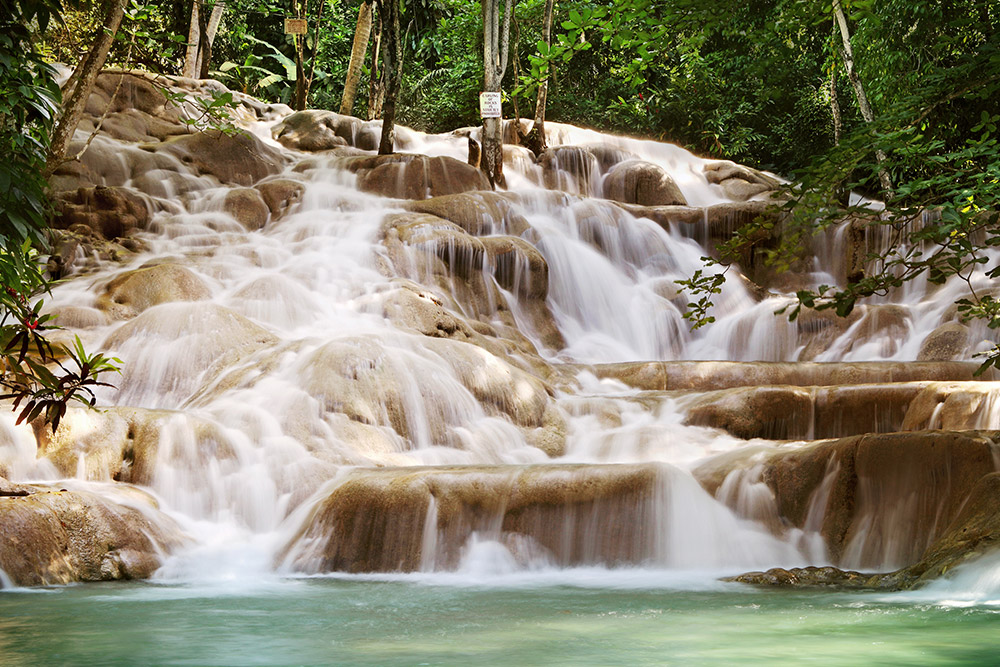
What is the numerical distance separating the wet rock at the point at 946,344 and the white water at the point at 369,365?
12.7 inches

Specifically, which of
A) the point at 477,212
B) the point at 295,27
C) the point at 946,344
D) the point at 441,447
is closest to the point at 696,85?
the point at 295,27

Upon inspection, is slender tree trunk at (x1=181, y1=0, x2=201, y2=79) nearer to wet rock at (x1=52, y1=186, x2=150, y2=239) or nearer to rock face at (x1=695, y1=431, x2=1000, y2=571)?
wet rock at (x1=52, y1=186, x2=150, y2=239)

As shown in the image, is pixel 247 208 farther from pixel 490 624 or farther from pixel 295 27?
pixel 490 624

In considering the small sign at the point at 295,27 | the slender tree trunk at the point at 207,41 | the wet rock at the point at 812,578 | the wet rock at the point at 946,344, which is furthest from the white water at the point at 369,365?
the slender tree trunk at the point at 207,41

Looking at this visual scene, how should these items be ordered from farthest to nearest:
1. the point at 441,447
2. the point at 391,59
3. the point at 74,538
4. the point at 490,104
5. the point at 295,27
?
1. the point at 295,27
2. the point at 391,59
3. the point at 490,104
4. the point at 441,447
5. the point at 74,538

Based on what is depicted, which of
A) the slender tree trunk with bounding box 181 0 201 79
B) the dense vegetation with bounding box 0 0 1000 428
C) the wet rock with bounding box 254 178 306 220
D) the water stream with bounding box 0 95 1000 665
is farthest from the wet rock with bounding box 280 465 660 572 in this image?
the slender tree trunk with bounding box 181 0 201 79

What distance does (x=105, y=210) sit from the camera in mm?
13234

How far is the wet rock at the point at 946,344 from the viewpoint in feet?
35.8

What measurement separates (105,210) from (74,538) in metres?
8.87

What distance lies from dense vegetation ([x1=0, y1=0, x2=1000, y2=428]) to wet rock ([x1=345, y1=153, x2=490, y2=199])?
2375 mm

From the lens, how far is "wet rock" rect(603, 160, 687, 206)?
17.7 m

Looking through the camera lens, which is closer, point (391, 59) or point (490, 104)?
point (490, 104)

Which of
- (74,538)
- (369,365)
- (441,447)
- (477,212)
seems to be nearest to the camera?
(74,538)

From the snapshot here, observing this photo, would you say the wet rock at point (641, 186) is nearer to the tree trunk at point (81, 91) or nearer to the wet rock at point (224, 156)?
the wet rock at point (224, 156)
